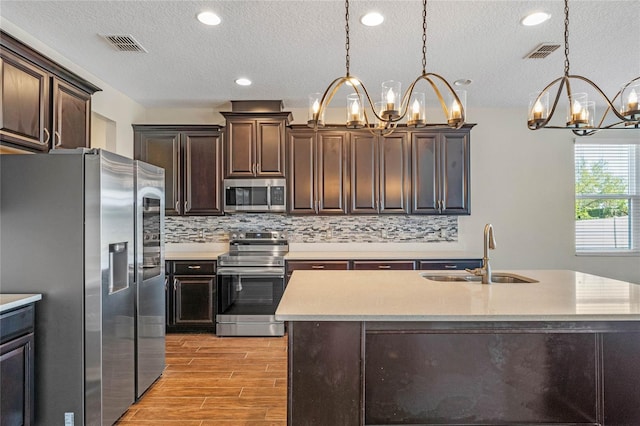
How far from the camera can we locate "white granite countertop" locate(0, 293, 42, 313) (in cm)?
198

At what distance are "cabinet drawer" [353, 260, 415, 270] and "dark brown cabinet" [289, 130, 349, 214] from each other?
0.67 metres

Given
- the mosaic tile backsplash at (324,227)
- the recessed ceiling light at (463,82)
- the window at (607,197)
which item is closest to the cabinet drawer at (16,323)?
the mosaic tile backsplash at (324,227)

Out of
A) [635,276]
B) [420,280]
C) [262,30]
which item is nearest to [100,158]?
[262,30]

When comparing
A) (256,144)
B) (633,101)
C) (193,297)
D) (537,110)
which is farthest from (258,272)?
(633,101)

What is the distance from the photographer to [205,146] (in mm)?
4594

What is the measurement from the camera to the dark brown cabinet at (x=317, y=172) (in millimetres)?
4555

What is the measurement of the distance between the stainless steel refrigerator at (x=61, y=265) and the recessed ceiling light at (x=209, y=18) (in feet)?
3.69

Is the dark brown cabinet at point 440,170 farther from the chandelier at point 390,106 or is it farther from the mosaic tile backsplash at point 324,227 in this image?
the chandelier at point 390,106

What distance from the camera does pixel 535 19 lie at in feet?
8.70

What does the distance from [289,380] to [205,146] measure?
11.2ft

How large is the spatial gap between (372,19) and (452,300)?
1.91 meters

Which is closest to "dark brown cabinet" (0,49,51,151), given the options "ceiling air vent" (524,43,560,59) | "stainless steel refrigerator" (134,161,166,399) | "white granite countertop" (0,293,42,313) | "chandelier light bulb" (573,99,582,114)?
"stainless steel refrigerator" (134,161,166,399)

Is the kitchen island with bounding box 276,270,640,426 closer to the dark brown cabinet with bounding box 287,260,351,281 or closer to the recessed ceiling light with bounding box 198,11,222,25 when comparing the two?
the recessed ceiling light with bounding box 198,11,222,25

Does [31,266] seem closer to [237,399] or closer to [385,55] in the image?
[237,399]
